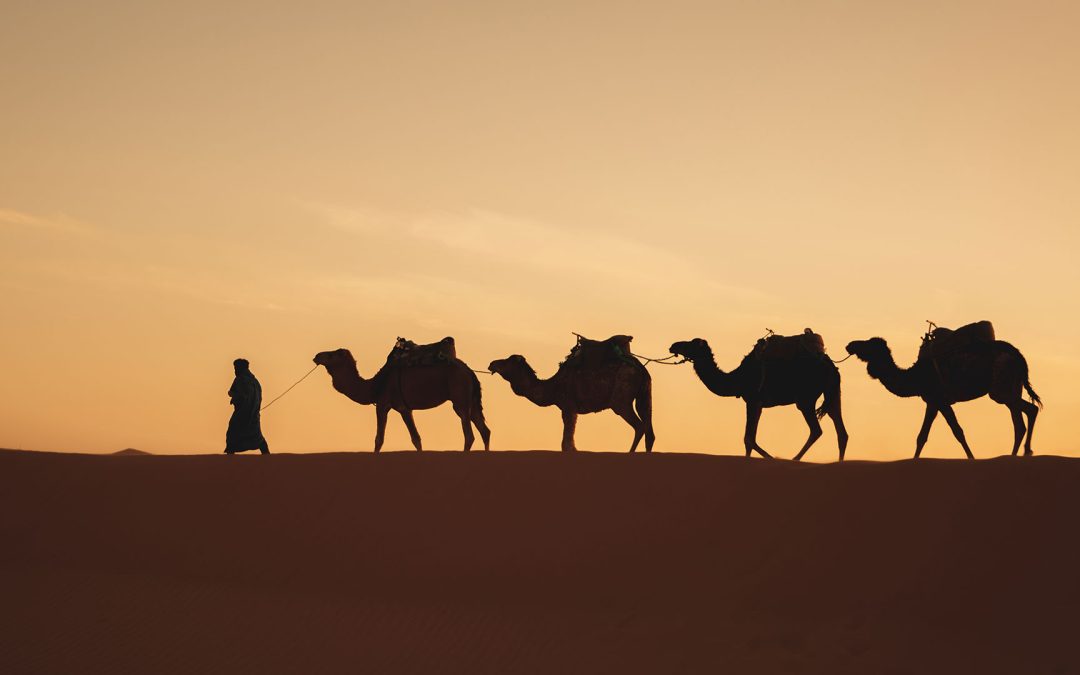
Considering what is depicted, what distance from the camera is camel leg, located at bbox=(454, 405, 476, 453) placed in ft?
68.4

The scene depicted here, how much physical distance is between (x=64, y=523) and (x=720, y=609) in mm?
10164

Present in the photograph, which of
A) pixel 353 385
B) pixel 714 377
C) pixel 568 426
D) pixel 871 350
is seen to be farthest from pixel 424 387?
pixel 871 350

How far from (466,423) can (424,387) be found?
0.92 metres

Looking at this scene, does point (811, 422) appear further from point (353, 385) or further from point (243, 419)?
point (243, 419)

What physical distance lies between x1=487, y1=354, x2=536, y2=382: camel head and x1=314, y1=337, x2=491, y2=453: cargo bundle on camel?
50 centimetres

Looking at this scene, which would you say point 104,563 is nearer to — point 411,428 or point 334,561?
point 334,561

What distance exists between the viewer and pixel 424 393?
831 inches

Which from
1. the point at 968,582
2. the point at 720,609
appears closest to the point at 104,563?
the point at 720,609

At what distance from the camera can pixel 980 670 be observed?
13.3 metres

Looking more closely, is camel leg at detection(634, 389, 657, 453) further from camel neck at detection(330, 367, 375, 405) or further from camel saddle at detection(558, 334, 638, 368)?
camel neck at detection(330, 367, 375, 405)

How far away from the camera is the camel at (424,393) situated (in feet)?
68.8

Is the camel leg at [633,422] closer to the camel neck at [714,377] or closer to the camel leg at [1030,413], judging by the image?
the camel neck at [714,377]

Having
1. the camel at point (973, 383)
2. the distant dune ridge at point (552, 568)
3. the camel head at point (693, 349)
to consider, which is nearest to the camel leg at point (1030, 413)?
the camel at point (973, 383)

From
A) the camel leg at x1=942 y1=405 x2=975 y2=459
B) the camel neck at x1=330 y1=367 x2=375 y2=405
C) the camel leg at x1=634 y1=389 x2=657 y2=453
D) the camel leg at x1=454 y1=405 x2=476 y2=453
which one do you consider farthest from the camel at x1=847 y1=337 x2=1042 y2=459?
the camel neck at x1=330 y1=367 x2=375 y2=405
